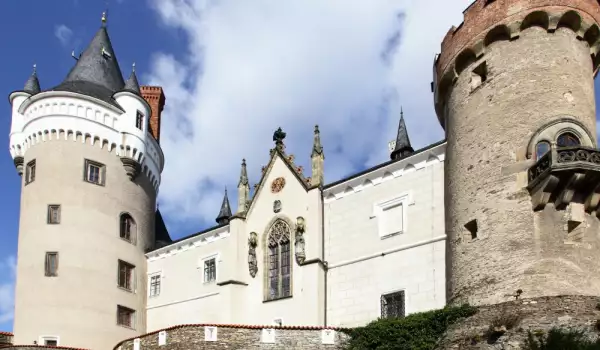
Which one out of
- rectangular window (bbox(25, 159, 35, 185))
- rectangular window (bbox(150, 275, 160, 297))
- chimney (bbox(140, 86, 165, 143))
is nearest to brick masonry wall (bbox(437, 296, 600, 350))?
rectangular window (bbox(150, 275, 160, 297))

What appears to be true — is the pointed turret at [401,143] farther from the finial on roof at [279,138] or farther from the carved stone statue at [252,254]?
the carved stone statue at [252,254]

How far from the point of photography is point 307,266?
112 ft

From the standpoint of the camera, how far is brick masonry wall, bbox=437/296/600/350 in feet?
80.6

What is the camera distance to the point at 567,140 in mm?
27172

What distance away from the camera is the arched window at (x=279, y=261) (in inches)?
1387

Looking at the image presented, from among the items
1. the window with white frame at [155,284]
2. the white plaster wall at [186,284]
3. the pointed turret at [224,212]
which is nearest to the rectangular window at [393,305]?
the white plaster wall at [186,284]

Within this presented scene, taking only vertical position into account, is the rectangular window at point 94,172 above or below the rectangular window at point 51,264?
above

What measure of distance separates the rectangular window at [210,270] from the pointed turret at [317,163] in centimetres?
742

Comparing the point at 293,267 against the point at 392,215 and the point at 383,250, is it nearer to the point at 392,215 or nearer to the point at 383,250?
the point at 383,250

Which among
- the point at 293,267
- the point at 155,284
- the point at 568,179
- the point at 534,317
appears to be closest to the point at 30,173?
the point at 155,284

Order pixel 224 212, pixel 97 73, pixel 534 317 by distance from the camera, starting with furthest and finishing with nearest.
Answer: pixel 224 212, pixel 97 73, pixel 534 317

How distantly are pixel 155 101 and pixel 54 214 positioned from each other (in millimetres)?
12051

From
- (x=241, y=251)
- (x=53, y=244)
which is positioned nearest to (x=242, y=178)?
(x=241, y=251)

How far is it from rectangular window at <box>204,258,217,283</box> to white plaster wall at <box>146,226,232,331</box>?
0.22 m
